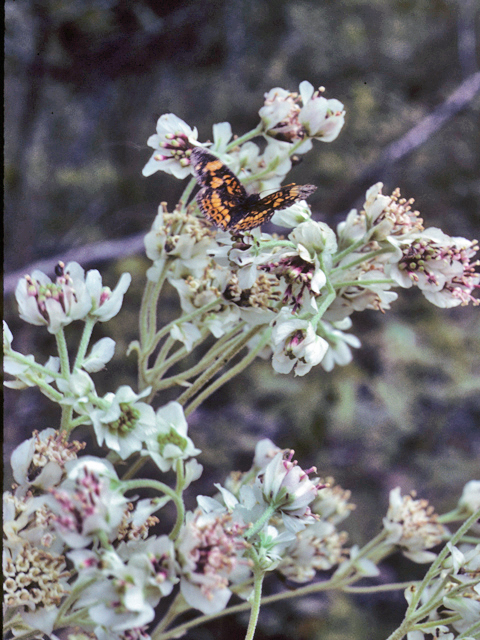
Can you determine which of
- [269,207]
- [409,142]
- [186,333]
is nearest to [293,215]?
[269,207]

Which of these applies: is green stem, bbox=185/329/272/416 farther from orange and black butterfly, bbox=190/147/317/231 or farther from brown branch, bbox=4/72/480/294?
brown branch, bbox=4/72/480/294

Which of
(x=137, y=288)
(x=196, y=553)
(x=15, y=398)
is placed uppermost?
(x=137, y=288)

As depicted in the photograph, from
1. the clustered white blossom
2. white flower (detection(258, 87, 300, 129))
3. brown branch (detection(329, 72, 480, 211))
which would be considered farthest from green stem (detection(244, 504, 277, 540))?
brown branch (detection(329, 72, 480, 211))

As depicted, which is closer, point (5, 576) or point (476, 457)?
point (5, 576)

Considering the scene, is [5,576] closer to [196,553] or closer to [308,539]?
[196,553]

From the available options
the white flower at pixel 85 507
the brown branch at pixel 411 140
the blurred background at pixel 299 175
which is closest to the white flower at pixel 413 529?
the white flower at pixel 85 507

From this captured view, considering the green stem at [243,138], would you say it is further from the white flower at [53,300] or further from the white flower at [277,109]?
the white flower at [53,300]

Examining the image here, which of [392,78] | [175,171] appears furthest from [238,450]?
[392,78]
